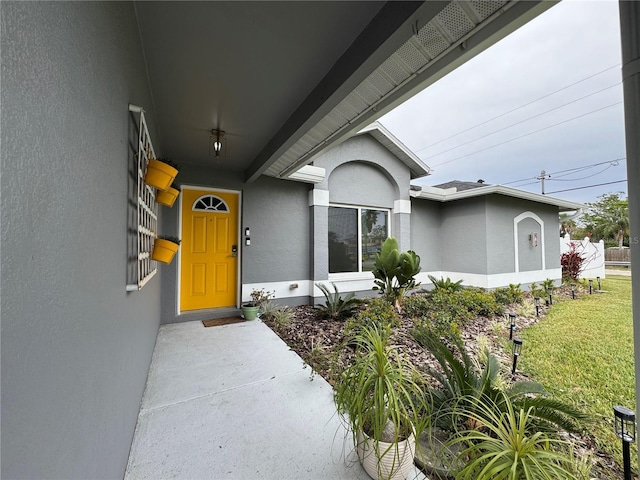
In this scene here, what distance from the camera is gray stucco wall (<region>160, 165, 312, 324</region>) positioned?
4512 millimetres

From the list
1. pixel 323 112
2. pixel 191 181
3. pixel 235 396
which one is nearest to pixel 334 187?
pixel 191 181

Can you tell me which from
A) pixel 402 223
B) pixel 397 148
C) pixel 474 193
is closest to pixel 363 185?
pixel 397 148

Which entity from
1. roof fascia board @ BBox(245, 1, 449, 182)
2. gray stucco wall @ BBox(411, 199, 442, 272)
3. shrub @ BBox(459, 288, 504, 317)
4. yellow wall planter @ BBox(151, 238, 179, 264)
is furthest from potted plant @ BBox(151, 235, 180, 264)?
gray stucco wall @ BBox(411, 199, 442, 272)

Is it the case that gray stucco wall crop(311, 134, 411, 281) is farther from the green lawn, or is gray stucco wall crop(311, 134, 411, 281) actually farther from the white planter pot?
the white planter pot

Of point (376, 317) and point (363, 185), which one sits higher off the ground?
point (363, 185)

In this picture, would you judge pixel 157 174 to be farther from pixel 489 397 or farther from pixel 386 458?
pixel 489 397

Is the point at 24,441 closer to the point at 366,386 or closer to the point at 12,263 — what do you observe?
the point at 12,263

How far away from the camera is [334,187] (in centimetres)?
621

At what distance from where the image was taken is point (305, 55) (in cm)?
220

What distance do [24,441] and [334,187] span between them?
Answer: 5978 mm

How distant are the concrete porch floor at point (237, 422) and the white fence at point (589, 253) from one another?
458 inches

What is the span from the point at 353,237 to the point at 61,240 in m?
5.97

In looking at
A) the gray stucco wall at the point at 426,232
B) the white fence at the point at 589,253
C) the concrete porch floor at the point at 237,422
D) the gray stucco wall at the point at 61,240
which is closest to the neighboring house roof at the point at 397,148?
the gray stucco wall at the point at 426,232

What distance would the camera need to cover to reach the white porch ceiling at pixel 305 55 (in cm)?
161
